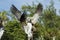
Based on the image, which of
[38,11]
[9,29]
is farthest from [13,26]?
[38,11]

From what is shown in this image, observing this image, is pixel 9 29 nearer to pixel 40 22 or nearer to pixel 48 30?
pixel 40 22

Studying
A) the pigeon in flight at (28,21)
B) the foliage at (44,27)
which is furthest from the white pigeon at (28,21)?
the foliage at (44,27)

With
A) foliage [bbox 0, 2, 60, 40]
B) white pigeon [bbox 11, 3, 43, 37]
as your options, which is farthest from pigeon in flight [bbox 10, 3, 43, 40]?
foliage [bbox 0, 2, 60, 40]

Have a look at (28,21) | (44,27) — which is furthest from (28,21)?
(44,27)

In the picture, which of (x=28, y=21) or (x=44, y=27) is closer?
(x=28, y=21)

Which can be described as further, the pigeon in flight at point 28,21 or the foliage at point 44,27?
the foliage at point 44,27

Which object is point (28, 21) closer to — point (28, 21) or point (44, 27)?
point (28, 21)

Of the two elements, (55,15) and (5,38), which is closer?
(55,15)

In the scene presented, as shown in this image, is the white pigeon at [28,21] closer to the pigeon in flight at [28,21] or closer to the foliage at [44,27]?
the pigeon in flight at [28,21]

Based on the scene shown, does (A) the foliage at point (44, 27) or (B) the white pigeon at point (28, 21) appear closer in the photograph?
(B) the white pigeon at point (28, 21)

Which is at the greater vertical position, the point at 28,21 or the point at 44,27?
the point at 44,27

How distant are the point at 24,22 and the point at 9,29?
1573 centimetres

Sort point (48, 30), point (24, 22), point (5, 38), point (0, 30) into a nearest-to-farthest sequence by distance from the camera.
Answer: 1. point (0, 30)
2. point (24, 22)
3. point (48, 30)
4. point (5, 38)

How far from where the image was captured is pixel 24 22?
16.4 metres
